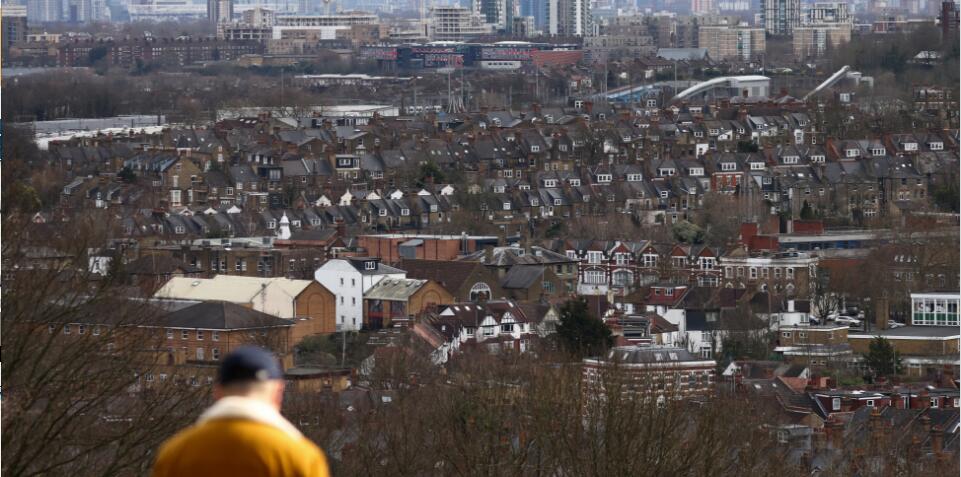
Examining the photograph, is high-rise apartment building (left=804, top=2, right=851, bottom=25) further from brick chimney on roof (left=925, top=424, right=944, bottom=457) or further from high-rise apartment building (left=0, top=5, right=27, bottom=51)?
brick chimney on roof (left=925, top=424, right=944, bottom=457)

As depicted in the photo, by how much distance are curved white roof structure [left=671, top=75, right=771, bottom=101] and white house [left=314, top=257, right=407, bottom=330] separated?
122ft

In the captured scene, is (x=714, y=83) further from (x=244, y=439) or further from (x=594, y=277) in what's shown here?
(x=244, y=439)

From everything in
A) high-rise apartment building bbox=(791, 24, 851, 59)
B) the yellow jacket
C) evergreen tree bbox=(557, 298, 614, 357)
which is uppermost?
the yellow jacket

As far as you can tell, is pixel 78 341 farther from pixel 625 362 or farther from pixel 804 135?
pixel 804 135

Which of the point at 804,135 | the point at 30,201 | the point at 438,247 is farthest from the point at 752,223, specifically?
the point at 30,201

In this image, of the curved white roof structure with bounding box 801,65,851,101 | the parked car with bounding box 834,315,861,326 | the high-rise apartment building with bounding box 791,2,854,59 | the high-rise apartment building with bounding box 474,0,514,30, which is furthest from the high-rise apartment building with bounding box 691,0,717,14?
the parked car with bounding box 834,315,861,326

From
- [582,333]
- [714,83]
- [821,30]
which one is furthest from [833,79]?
[582,333]

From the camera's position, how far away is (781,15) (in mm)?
98062

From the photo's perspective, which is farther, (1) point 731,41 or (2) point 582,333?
(1) point 731,41

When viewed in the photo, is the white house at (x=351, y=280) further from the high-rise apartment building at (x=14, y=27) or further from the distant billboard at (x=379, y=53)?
the high-rise apartment building at (x=14, y=27)

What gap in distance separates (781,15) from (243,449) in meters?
96.0

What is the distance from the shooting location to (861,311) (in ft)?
77.0

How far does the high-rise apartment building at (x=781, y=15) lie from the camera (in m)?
97.0

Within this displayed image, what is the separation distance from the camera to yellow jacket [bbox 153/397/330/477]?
10.8ft
